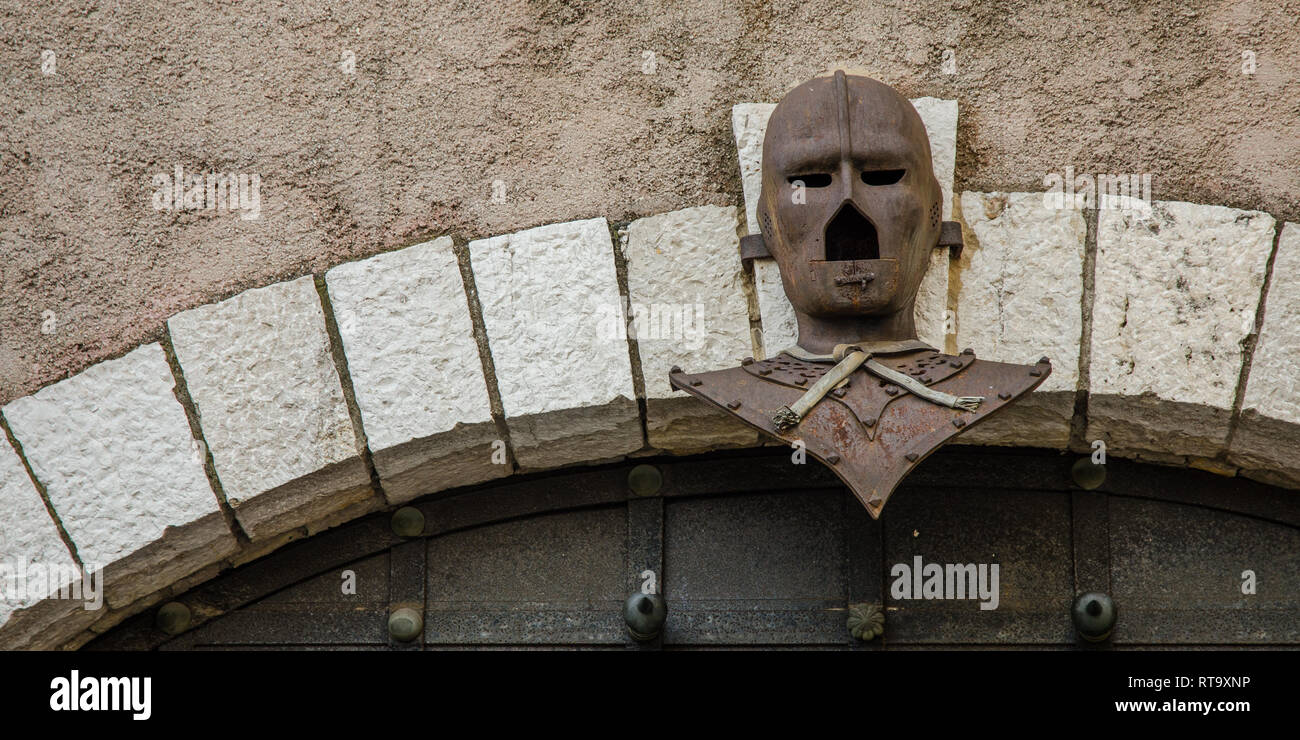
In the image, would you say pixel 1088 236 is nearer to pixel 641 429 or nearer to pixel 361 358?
pixel 641 429

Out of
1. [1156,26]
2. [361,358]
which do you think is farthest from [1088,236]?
[361,358]

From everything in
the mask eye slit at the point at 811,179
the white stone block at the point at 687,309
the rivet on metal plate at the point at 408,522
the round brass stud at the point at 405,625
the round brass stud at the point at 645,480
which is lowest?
the round brass stud at the point at 405,625

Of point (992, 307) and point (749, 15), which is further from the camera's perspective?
point (749, 15)

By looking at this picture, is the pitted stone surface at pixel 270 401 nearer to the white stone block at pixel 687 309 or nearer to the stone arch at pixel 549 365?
the stone arch at pixel 549 365

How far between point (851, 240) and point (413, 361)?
1021 millimetres

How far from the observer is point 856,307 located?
251cm

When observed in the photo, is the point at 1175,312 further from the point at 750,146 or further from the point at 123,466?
the point at 123,466

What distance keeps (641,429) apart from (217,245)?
1087 mm

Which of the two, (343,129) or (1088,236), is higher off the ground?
(343,129)

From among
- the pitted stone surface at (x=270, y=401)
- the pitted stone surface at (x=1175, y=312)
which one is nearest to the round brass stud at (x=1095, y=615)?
the pitted stone surface at (x=1175, y=312)

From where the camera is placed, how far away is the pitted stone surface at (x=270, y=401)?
2682mm

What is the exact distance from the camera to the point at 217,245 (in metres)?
2.82

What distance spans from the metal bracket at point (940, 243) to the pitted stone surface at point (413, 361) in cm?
65

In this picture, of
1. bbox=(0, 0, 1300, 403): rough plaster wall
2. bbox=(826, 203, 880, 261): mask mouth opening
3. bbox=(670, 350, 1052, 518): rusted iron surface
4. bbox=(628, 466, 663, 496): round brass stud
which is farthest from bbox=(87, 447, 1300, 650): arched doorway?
bbox=(0, 0, 1300, 403): rough plaster wall
